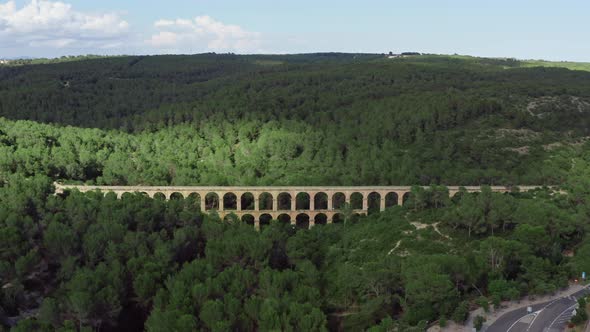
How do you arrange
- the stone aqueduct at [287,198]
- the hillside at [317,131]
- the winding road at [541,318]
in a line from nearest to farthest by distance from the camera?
the winding road at [541,318]
the stone aqueduct at [287,198]
the hillside at [317,131]

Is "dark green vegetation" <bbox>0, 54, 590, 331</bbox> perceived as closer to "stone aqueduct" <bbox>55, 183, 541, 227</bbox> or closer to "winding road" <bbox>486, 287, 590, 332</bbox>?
"winding road" <bbox>486, 287, 590, 332</bbox>

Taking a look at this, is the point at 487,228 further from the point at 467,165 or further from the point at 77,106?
the point at 77,106

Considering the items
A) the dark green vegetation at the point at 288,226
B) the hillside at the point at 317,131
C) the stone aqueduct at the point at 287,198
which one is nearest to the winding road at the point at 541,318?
the dark green vegetation at the point at 288,226

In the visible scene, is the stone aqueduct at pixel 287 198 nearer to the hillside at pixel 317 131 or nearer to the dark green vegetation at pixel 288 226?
the hillside at pixel 317 131

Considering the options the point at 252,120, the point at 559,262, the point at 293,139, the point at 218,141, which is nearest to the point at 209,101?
the point at 252,120

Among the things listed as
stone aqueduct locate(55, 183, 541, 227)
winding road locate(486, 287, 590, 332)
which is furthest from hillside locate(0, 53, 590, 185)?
winding road locate(486, 287, 590, 332)
